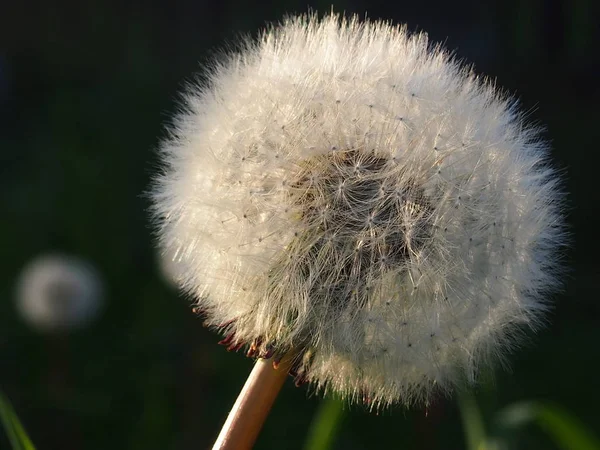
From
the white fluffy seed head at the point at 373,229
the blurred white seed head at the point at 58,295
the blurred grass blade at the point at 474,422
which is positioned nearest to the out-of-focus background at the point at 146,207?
the blurred white seed head at the point at 58,295

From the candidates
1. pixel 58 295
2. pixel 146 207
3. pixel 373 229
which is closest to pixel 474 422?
pixel 373 229

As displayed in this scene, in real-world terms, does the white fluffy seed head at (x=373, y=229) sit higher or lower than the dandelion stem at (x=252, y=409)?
higher

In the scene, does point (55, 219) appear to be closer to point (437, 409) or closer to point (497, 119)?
point (437, 409)

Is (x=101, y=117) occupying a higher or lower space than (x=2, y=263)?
higher

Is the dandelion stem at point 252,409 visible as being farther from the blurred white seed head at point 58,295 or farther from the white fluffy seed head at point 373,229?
the blurred white seed head at point 58,295

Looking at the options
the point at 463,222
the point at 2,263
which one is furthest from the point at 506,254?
the point at 2,263

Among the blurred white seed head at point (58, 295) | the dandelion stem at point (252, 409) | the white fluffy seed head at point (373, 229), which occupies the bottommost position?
the dandelion stem at point (252, 409)
